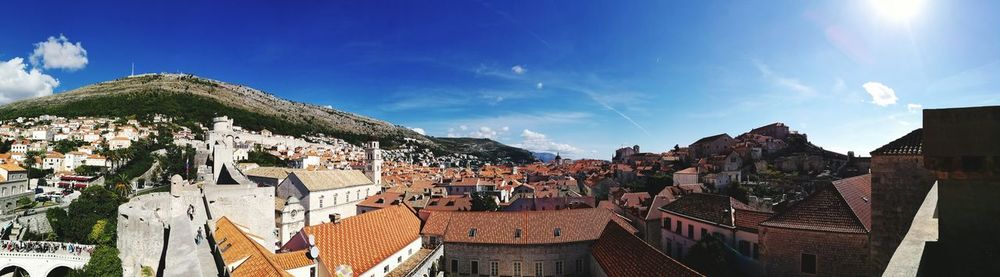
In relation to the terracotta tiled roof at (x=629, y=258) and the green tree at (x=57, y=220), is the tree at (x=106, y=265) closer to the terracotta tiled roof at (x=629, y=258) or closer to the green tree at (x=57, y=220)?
the green tree at (x=57, y=220)

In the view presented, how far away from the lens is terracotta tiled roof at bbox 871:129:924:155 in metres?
12.7

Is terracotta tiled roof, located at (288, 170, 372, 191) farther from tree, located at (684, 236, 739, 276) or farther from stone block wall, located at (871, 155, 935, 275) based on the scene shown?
stone block wall, located at (871, 155, 935, 275)

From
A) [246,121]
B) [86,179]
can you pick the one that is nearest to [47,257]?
[86,179]

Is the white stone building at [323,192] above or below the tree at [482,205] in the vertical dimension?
above

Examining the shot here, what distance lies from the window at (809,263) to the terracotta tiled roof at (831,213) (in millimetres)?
1321

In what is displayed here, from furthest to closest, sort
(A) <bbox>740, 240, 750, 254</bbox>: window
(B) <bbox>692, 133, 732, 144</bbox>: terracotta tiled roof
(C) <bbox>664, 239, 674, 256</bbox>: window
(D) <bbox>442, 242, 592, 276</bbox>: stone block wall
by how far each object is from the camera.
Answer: (B) <bbox>692, 133, 732, 144</bbox>: terracotta tiled roof → (C) <bbox>664, 239, 674, 256</bbox>: window → (D) <bbox>442, 242, 592, 276</bbox>: stone block wall → (A) <bbox>740, 240, 750, 254</bbox>: window

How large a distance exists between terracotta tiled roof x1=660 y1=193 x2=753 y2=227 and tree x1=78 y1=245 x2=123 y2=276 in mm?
31878

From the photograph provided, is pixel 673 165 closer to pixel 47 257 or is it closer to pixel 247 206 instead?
pixel 247 206

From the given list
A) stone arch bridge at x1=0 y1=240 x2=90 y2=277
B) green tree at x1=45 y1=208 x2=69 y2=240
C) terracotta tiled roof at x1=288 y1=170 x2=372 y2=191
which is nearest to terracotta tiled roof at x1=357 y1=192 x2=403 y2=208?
terracotta tiled roof at x1=288 y1=170 x2=372 y2=191

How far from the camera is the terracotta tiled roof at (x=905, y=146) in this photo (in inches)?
498

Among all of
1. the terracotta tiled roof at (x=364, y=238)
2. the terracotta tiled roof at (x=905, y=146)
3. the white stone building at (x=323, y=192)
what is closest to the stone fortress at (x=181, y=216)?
the terracotta tiled roof at (x=364, y=238)

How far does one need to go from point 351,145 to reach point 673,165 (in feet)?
461

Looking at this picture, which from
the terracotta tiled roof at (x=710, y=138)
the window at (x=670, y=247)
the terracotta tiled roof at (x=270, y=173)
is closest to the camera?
the window at (x=670, y=247)

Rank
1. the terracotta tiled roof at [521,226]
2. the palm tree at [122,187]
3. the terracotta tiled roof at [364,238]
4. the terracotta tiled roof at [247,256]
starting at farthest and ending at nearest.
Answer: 1. the palm tree at [122,187]
2. the terracotta tiled roof at [521,226]
3. the terracotta tiled roof at [364,238]
4. the terracotta tiled roof at [247,256]
